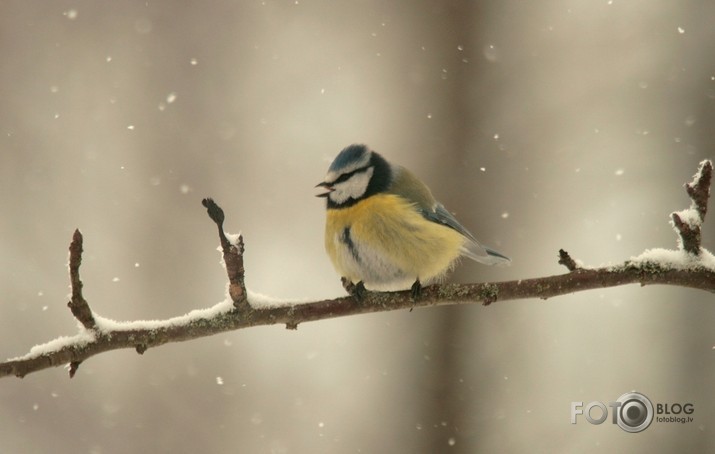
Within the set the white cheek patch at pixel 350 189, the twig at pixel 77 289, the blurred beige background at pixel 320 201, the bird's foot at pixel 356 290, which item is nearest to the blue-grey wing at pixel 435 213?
the white cheek patch at pixel 350 189

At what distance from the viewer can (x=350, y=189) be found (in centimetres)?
363

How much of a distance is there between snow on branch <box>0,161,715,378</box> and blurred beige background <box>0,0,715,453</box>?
342 cm

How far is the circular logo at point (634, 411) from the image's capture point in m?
3.61

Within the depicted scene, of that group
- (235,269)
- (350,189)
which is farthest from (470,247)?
(235,269)

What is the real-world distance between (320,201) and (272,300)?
14.5ft

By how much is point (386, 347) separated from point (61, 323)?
3.01 metres

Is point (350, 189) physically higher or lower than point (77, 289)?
higher

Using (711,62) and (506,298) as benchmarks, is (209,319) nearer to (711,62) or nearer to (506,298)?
(506,298)

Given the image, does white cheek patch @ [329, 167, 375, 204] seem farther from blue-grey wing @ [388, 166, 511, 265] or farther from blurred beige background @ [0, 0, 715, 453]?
blurred beige background @ [0, 0, 715, 453]

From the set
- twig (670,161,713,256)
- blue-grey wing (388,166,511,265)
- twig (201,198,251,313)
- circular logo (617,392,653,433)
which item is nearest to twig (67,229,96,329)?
twig (201,198,251,313)

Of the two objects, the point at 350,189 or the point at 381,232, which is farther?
the point at 350,189

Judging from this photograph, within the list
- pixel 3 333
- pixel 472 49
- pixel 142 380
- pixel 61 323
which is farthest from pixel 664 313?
pixel 3 333

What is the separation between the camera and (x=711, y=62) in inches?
244

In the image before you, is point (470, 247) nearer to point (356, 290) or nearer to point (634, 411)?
point (356, 290)
